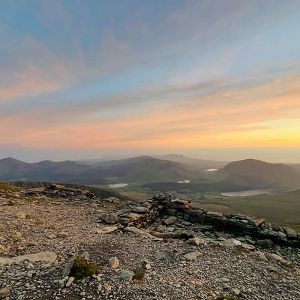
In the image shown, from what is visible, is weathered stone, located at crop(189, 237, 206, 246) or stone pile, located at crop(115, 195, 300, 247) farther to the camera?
stone pile, located at crop(115, 195, 300, 247)

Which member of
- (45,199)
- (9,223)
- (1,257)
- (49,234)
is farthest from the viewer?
(45,199)

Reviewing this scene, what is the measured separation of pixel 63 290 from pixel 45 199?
27.7 meters

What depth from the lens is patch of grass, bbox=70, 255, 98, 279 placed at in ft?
57.9

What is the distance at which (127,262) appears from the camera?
2084cm

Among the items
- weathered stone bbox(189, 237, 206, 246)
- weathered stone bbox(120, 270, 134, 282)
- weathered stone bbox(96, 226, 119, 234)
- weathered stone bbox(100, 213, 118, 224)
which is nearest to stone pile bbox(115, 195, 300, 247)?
weathered stone bbox(100, 213, 118, 224)

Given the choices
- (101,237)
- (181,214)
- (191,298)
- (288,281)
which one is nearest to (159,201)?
(181,214)

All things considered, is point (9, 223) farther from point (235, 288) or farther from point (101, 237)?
point (235, 288)

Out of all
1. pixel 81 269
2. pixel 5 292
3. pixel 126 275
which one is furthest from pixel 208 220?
pixel 5 292

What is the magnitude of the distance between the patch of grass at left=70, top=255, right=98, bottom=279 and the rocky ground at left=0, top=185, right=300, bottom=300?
0.23 m

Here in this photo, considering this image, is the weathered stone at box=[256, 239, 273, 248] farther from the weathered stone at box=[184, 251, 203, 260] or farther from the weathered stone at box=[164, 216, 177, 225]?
the weathered stone at box=[184, 251, 203, 260]

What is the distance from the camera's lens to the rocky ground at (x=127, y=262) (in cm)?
1702

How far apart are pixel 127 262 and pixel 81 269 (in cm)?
388

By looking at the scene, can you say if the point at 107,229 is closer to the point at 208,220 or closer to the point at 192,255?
the point at 192,255

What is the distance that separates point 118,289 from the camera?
16984mm
